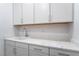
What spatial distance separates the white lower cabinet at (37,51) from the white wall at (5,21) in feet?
1.16

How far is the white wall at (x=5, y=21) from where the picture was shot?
1589mm

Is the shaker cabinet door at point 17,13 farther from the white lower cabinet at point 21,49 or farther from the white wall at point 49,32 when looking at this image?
the white lower cabinet at point 21,49

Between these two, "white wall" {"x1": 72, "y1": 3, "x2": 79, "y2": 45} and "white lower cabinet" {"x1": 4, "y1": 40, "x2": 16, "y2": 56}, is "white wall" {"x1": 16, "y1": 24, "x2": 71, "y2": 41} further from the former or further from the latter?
"white lower cabinet" {"x1": 4, "y1": 40, "x2": 16, "y2": 56}

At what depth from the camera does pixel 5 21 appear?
1.64 metres

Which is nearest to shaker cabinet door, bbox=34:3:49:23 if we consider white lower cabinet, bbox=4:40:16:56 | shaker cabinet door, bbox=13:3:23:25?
shaker cabinet door, bbox=13:3:23:25

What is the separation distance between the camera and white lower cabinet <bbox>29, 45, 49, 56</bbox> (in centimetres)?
153

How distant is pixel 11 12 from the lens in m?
1.65

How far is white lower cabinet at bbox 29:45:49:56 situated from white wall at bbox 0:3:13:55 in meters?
0.35

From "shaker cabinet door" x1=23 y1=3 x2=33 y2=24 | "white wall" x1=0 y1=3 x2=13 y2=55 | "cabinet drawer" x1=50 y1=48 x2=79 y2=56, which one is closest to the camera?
"cabinet drawer" x1=50 y1=48 x2=79 y2=56

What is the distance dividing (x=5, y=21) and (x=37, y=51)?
58cm

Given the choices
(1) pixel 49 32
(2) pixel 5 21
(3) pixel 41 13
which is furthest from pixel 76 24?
(2) pixel 5 21

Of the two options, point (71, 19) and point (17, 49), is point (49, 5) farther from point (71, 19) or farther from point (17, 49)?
A: point (17, 49)

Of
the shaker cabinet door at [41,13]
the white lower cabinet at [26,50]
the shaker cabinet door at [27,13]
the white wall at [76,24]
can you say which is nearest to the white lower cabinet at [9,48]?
the white lower cabinet at [26,50]

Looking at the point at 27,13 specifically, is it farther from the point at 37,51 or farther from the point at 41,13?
the point at 37,51
